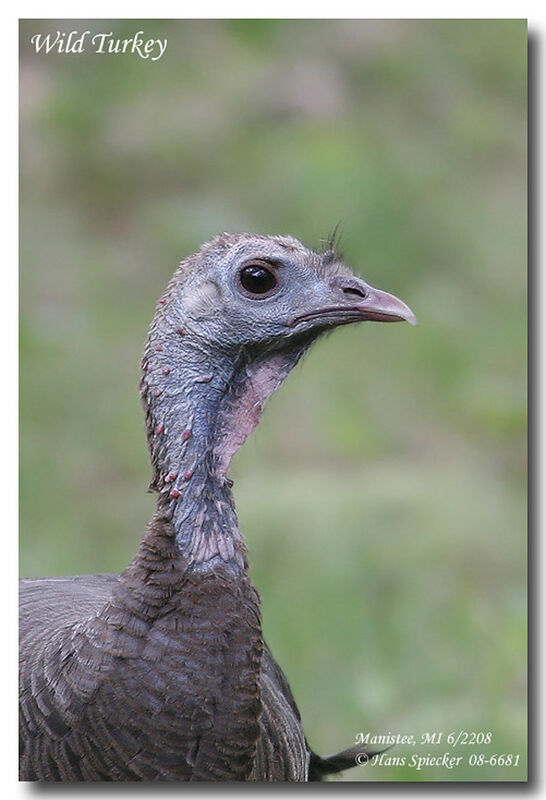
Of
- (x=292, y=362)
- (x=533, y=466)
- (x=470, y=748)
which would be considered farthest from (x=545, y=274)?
(x=470, y=748)

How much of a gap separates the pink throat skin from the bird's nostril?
0.60 feet

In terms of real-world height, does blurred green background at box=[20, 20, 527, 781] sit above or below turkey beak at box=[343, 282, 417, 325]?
above

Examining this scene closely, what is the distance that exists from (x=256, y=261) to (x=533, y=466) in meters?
0.99

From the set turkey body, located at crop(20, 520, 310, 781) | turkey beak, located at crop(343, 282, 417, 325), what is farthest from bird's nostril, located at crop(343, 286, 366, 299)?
turkey body, located at crop(20, 520, 310, 781)

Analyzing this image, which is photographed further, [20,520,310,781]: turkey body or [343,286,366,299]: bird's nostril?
[343,286,366,299]: bird's nostril

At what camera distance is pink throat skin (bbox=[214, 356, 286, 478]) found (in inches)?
105

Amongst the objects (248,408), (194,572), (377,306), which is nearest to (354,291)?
(377,306)

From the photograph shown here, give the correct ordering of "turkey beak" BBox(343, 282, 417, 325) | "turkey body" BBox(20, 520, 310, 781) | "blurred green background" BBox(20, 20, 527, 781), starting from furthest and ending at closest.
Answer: "blurred green background" BBox(20, 20, 527, 781) < "turkey beak" BBox(343, 282, 417, 325) < "turkey body" BBox(20, 520, 310, 781)

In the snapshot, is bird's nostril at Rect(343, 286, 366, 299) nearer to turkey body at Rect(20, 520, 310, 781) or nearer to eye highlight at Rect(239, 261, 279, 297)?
eye highlight at Rect(239, 261, 279, 297)

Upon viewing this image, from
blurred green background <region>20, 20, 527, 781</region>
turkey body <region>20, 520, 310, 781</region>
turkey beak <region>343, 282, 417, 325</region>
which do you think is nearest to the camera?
turkey body <region>20, 520, 310, 781</region>

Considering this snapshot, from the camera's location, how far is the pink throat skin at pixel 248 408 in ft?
8.74

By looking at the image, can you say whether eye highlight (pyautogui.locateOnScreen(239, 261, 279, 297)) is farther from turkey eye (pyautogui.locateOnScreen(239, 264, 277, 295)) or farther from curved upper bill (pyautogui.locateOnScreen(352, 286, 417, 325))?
curved upper bill (pyautogui.locateOnScreen(352, 286, 417, 325))

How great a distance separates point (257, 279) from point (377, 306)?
243 mm

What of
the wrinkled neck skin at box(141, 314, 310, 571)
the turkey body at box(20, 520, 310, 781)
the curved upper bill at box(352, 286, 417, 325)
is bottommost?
the turkey body at box(20, 520, 310, 781)
